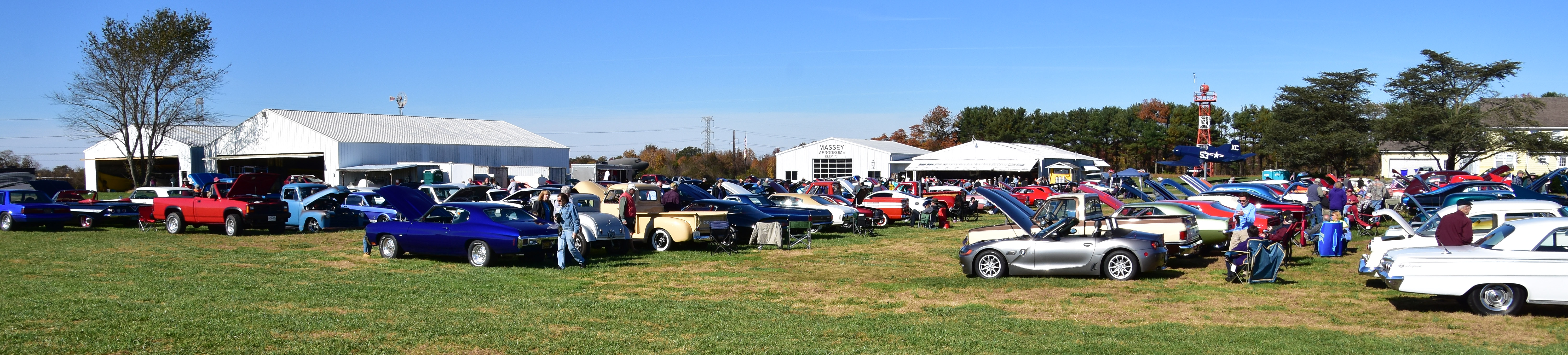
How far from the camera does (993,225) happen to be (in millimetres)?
20203

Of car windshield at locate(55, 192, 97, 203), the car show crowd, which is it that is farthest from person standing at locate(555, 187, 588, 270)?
car windshield at locate(55, 192, 97, 203)

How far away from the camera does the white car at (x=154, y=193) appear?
24359mm

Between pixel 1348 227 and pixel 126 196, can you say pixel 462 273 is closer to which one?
pixel 1348 227

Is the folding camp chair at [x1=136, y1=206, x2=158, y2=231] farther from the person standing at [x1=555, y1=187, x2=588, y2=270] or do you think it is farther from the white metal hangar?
the white metal hangar

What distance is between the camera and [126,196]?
42.8m

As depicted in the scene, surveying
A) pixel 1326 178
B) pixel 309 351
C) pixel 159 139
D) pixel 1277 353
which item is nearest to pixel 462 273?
pixel 309 351

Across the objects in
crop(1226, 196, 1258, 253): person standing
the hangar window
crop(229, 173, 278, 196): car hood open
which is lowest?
crop(1226, 196, 1258, 253): person standing

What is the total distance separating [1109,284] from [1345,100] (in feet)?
206

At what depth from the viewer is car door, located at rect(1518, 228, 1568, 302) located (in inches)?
362

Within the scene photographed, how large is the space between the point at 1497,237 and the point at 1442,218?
1959 millimetres

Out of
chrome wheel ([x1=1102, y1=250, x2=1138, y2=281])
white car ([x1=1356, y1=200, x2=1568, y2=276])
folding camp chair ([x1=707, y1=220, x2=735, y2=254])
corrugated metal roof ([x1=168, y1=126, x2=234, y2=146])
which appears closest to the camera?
white car ([x1=1356, y1=200, x2=1568, y2=276])

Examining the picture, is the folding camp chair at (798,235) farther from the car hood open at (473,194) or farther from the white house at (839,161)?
the white house at (839,161)

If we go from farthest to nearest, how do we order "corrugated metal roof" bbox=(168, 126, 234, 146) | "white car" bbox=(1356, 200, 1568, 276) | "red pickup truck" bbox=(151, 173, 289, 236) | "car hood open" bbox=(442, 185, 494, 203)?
"corrugated metal roof" bbox=(168, 126, 234, 146), "car hood open" bbox=(442, 185, 494, 203), "red pickup truck" bbox=(151, 173, 289, 236), "white car" bbox=(1356, 200, 1568, 276)

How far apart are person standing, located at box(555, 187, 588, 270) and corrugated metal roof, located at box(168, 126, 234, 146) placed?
46.4 m
